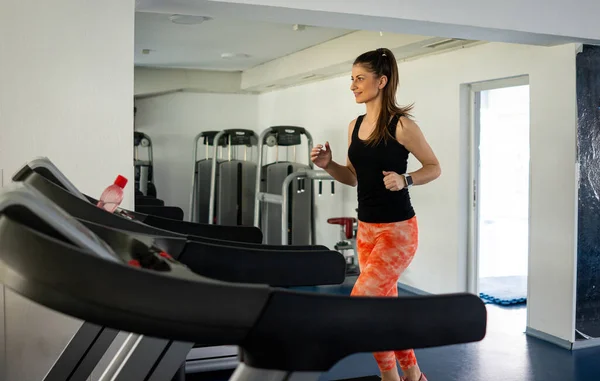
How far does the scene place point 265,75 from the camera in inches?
322

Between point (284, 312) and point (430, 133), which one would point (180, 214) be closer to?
point (430, 133)

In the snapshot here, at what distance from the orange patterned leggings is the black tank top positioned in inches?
1.5

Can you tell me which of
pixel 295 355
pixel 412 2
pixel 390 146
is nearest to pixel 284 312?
pixel 295 355

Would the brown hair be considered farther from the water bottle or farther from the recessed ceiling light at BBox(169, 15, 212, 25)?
the recessed ceiling light at BBox(169, 15, 212, 25)

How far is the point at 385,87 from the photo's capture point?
9.14 feet

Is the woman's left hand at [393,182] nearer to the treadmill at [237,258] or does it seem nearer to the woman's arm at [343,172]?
the woman's arm at [343,172]

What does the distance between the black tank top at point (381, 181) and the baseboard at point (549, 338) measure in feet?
7.21

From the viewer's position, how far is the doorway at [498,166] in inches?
210

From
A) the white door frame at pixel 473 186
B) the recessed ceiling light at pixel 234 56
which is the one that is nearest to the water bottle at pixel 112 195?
the white door frame at pixel 473 186

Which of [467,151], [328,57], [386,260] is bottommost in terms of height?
[386,260]

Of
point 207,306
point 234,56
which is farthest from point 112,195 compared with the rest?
point 234,56

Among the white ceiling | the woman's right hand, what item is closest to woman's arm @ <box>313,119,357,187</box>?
the woman's right hand

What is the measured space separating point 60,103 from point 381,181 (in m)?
1.44

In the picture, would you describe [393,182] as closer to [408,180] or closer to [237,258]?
[408,180]
